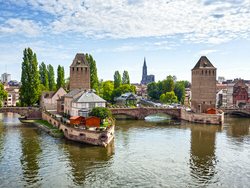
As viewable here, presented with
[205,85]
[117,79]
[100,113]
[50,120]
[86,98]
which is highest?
[117,79]

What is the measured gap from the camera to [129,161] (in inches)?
1325

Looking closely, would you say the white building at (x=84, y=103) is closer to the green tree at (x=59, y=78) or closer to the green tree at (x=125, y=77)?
the green tree at (x=59, y=78)

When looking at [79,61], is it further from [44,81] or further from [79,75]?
[44,81]

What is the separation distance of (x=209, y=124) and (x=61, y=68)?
58821mm

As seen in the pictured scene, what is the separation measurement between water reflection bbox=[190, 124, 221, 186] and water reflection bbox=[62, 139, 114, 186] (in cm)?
1162

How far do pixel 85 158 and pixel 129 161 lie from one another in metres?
6.34

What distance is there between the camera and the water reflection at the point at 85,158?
28844 mm

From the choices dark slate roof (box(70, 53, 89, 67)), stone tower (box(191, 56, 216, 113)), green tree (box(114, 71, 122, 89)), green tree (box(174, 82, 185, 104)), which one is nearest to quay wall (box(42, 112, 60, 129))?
dark slate roof (box(70, 53, 89, 67))

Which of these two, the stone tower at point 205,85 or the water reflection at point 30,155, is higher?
the stone tower at point 205,85

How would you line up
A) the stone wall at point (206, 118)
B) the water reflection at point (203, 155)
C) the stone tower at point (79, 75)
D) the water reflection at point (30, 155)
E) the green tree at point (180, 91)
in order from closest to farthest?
1. the water reflection at point (30, 155)
2. the water reflection at point (203, 155)
3. the stone wall at point (206, 118)
4. the stone tower at point (79, 75)
5. the green tree at point (180, 91)

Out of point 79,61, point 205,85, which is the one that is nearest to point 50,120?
point 79,61

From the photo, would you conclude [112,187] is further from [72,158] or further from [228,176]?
[228,176]

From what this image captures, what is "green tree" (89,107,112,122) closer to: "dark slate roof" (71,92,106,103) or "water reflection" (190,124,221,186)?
"dark slate roof" (71,92,106,103)

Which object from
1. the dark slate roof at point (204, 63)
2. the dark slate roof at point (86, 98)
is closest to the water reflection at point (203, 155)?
the dark slate roof at point (86, 98)
